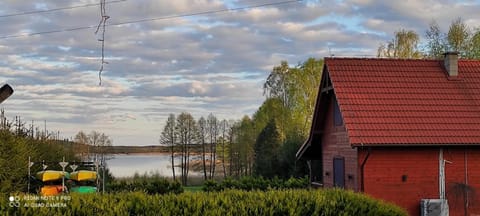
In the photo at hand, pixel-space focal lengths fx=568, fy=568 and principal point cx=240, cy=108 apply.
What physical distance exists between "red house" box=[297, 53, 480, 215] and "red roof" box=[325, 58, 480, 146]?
3 cm

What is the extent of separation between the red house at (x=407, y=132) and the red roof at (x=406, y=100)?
1.1 inches

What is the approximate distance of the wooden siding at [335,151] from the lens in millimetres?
17734

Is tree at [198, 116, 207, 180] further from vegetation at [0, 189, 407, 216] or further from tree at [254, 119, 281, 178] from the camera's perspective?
vegetation at [0, 189, 407, 216]

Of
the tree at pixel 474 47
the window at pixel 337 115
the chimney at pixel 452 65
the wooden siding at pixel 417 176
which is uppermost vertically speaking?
the tree at pixel 474 47

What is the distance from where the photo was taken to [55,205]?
8.81 m

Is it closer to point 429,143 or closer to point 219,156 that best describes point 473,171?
point 429,143

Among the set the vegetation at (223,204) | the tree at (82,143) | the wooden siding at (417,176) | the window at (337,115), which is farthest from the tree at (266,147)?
the vegetation at (223,204)

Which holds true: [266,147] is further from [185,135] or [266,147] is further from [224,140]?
[224,140]

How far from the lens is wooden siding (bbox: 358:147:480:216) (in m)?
17.1

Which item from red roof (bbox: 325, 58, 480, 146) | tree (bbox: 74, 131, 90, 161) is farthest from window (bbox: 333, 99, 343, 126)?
tree (bbox: 74, 131, 90, 161)

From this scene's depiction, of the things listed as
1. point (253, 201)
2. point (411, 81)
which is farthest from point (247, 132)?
point (253, 201)

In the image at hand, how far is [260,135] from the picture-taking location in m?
43.8

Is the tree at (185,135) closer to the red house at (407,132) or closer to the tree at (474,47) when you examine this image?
the tree at (474,47)

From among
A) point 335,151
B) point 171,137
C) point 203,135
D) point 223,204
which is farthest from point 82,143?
point 223,204
